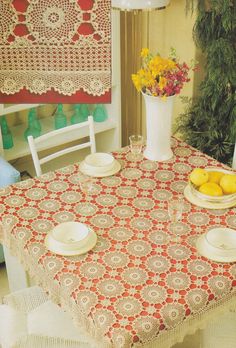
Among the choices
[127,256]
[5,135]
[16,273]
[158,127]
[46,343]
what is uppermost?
[158,127]

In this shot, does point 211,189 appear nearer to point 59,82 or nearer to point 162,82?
point 162,82

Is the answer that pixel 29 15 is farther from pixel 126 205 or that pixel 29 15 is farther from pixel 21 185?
pixel 126 205

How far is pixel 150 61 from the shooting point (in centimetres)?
217

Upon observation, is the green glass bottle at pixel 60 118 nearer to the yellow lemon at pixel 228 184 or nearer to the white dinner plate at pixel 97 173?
the white dinner plate at pixel 97 173

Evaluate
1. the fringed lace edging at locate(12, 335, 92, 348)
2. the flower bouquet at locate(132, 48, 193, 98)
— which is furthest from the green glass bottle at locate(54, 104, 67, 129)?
the fringed lace edging at locate(12, 335, 92, 348)

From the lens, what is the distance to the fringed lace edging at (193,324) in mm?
1540

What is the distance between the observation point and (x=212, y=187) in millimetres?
2062

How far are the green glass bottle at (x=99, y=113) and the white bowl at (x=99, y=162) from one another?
3.81 ft

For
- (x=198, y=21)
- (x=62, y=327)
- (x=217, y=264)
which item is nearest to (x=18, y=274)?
(x=62, y=327)

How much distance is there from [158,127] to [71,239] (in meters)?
0.76

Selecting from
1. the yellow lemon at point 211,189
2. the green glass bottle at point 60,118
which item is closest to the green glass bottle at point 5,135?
the green glass bottle at point 60,118

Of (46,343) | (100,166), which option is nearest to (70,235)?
(46,343)

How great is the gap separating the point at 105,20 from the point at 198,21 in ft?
1.78

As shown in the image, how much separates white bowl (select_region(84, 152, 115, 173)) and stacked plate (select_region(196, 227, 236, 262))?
24.6 inches
